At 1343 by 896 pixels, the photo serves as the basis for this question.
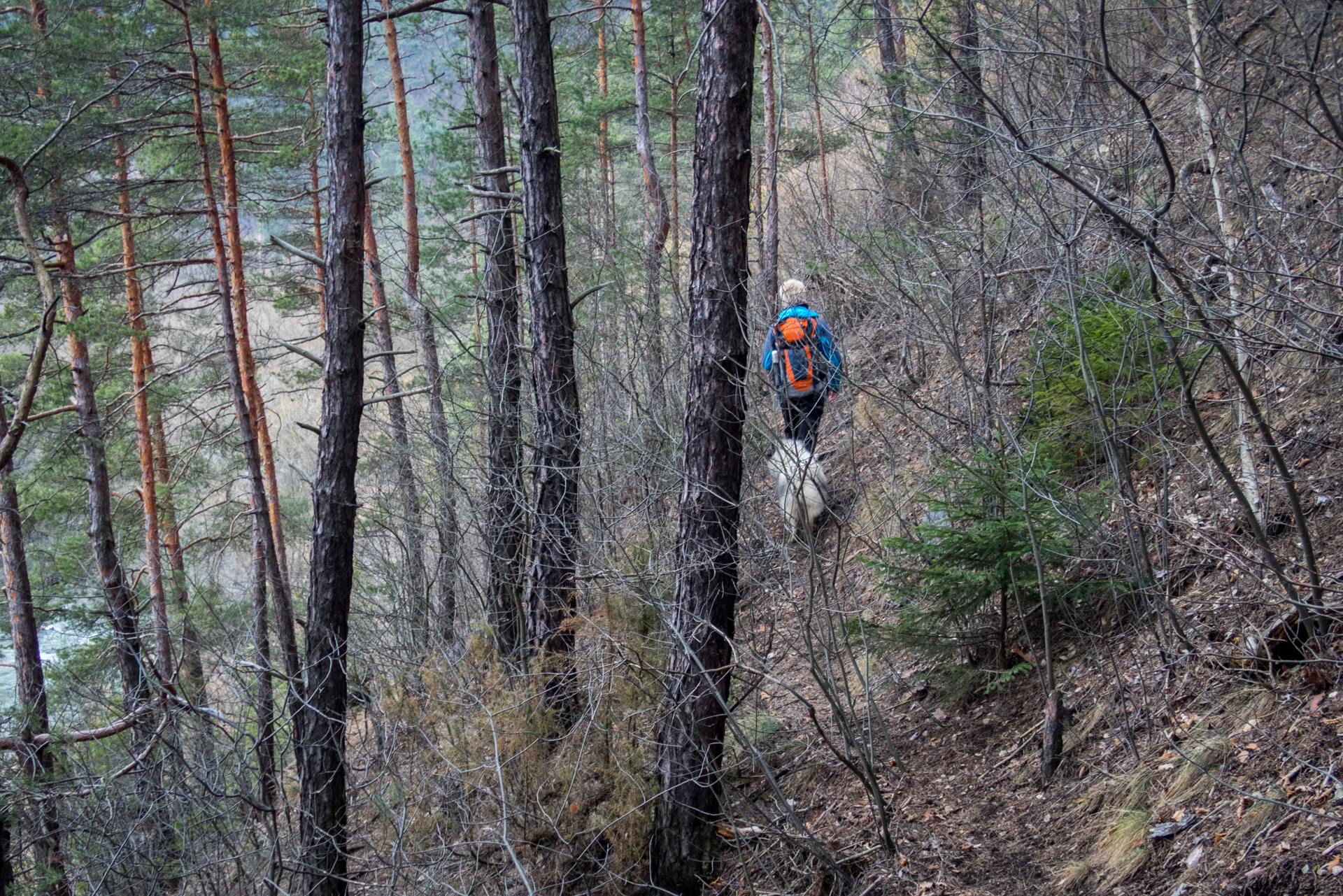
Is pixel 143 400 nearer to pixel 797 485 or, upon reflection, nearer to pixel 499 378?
pixel 499 378

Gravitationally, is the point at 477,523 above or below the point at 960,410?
below

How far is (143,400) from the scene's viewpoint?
37.3ft

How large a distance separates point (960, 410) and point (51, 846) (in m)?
7.91

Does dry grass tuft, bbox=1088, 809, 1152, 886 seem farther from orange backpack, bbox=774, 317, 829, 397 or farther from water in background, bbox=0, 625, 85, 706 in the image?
water in background, bbox=0, 625, 85, 706

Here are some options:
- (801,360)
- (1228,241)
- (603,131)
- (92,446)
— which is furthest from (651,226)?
(1228,241)

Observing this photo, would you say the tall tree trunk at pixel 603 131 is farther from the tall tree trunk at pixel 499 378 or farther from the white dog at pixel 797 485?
the white dog at pixel 797 485

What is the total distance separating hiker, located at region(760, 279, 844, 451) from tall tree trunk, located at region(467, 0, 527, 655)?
2058mm

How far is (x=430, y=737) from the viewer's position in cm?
489

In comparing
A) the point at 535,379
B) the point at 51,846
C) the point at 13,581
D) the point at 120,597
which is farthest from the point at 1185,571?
the point at 13,581

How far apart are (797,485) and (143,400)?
9.90 metres

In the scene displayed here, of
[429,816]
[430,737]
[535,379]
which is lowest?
[429,816]

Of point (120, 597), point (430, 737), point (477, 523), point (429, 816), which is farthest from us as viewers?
point (120, 597)

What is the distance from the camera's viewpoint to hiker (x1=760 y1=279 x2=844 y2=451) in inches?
201

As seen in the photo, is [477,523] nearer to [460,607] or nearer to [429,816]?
[460,607]
